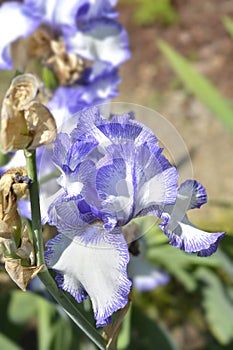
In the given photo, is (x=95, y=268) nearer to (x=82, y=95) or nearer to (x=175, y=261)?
(x=82, y=95)

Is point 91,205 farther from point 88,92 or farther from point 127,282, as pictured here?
point 88,92

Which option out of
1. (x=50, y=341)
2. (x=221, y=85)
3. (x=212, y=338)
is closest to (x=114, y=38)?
(x=50, y=341)

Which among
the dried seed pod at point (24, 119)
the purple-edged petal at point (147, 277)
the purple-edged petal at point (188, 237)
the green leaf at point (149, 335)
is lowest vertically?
the green leaf at point (149, 335)

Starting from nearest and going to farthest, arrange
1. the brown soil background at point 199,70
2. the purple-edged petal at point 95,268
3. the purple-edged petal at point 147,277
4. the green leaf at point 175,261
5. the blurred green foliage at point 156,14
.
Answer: the purple-edged petal at point 95,268 → the green leaf at point 175,261 → the purple-edged petal at point 147,277 → the brown soil background at point 199,70 → the blurred green foliage at point 156,14

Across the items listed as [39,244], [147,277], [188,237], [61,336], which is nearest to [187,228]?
[188,237]

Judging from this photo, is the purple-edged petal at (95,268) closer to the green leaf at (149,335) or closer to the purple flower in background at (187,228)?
the purple flower in background at (187,228)

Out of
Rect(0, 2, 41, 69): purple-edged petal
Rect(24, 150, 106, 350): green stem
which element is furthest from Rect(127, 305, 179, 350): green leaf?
Rect(24, 150, 106, 350): green stem

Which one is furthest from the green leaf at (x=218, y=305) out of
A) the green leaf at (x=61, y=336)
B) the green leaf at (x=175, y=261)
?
the green leaf at (x=61, y=336)

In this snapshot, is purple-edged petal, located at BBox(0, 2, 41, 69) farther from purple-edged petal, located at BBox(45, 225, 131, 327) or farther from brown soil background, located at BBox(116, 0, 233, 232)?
brown soil background, located at BBox(116, 0, 233, 232)
